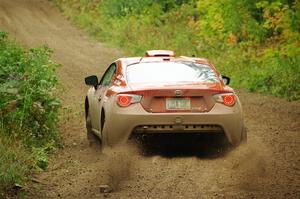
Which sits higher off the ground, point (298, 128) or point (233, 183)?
point (233, 183)

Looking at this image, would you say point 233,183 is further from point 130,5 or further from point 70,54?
point 130,5

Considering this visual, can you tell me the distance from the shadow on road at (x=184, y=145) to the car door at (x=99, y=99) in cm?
79

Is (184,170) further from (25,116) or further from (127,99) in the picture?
(25,116)

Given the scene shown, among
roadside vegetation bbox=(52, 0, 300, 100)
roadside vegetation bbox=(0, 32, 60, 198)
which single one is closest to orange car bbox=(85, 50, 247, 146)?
roadside vegetation bbox=(0, 32, 60, 198)

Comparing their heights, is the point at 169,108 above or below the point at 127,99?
below

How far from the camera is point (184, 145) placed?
10.6 meters


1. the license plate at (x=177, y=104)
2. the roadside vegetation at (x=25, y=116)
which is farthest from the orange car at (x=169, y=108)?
the roadside vegetation at (x=25, y=116)

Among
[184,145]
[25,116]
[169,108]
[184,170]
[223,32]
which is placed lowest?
[223,32]

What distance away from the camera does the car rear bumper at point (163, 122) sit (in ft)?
31.9

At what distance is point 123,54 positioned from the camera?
28.0 metres

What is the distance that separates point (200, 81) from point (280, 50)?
513 inches

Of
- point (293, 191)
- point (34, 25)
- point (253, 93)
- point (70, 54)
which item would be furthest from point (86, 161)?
point (34, 25)

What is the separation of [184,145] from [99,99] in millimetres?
1373

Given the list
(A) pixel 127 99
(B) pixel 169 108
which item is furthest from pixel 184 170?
(A) pixel 127 99
